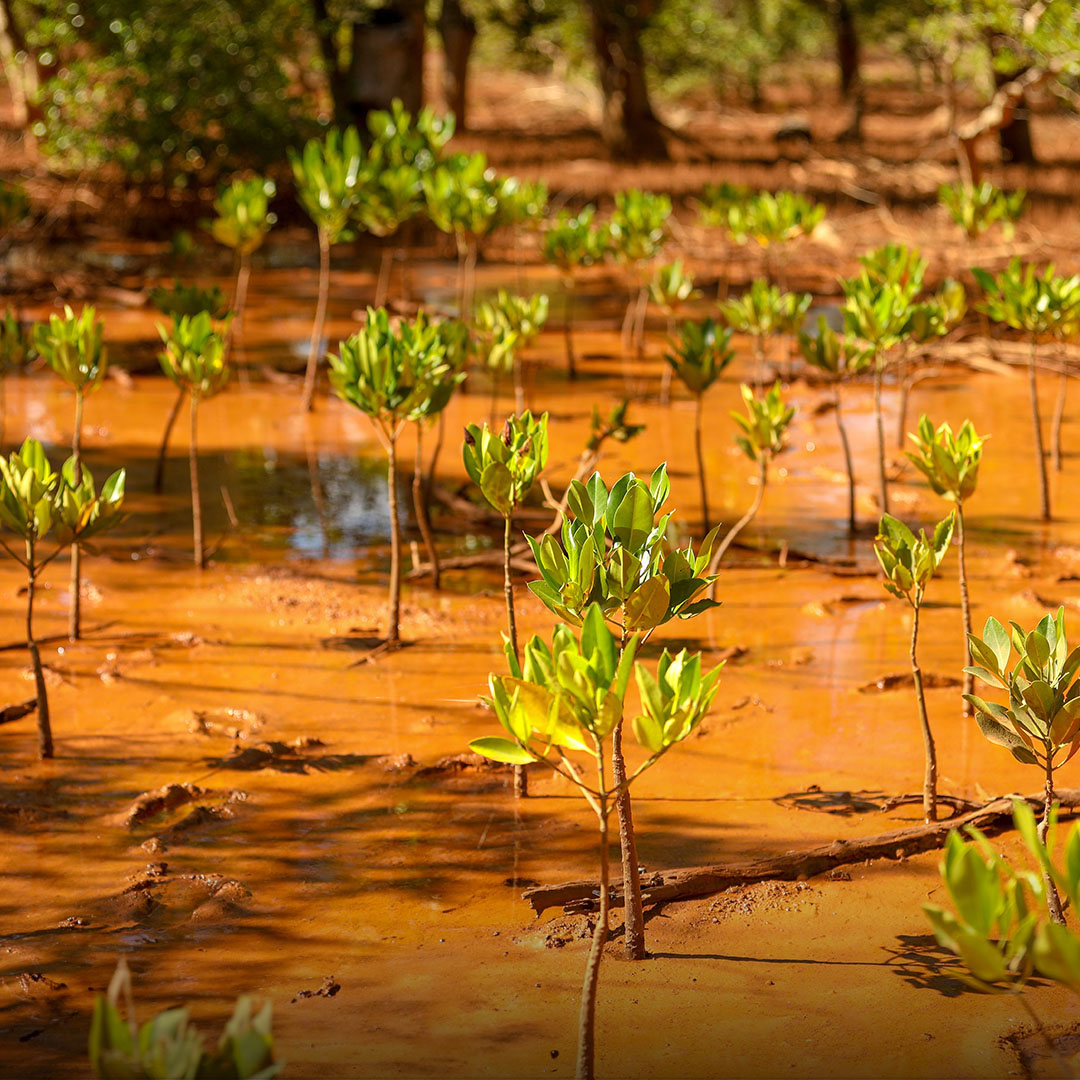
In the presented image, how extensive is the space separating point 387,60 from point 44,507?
1392 cm

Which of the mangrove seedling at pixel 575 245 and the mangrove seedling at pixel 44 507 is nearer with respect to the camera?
the mangrove seedling at pixel 44 507

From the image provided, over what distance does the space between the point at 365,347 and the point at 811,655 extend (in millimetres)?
2049

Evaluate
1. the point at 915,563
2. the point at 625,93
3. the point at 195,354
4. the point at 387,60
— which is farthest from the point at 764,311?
the point at 625,93

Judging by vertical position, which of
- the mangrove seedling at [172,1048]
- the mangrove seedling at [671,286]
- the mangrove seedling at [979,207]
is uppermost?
the mangrove seedling at [979,207]

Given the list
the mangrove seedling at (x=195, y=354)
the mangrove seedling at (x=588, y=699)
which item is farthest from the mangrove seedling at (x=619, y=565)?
the mangrove seedling at (x=195, y=354)

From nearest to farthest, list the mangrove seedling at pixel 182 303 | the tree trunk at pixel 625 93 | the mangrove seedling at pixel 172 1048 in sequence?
Result: 1. the mangrove seedling at pixel 172 1048
2. the mangrove seedling at pixel 182 303
3. the tree trunk at pixel 625 93

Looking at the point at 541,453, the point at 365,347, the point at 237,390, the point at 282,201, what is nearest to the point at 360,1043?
the point at 541,453

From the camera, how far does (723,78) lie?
38375 mm

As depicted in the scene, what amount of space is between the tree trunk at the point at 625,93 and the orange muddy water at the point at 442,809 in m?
14.4

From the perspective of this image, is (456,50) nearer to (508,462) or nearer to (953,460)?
(953,460)

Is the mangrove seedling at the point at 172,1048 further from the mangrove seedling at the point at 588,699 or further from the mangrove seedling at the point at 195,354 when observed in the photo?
the mangrove seedling at the point at 195,354

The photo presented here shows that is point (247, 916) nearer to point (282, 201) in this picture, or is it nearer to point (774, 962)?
point (774, 962)

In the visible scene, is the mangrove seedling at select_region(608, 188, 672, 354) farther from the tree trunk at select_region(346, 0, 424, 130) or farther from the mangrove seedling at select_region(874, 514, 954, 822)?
the tree trunk at select_region(346, 0, 424, 130)

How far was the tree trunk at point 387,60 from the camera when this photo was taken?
1666 centimetres
